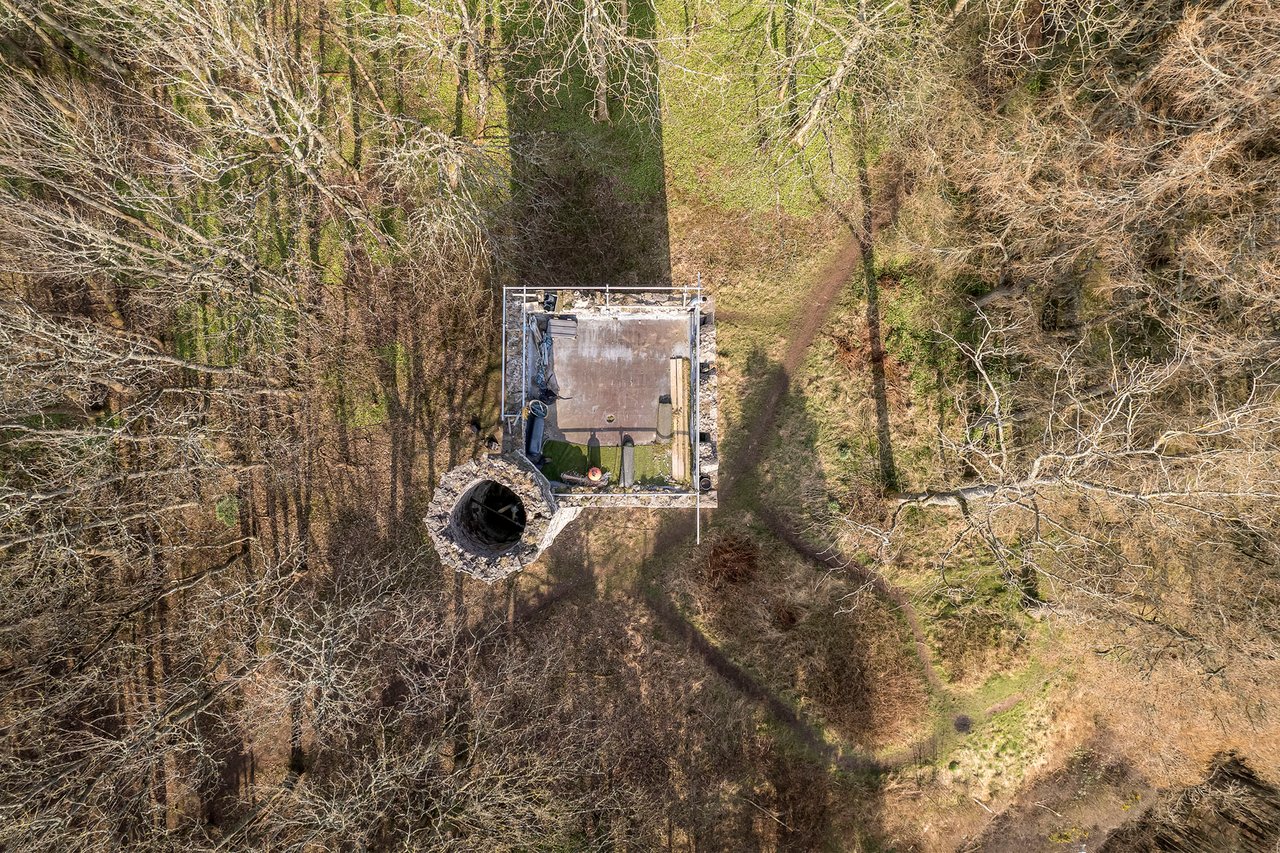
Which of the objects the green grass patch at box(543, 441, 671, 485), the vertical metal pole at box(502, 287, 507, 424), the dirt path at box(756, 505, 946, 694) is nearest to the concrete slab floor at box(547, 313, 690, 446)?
the green grass patch at box(543, 441, 671, 485)

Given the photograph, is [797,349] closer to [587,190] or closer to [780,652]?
[587,190]

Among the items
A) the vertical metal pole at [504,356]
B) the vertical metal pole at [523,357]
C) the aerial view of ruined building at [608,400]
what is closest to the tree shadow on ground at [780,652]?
the aerial view of ruined building at [608,400]

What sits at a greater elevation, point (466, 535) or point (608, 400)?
point (608, 400)

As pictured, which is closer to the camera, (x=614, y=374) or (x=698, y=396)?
(x=698, y=396)

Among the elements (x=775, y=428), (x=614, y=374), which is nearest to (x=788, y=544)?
(x=775, y=428)

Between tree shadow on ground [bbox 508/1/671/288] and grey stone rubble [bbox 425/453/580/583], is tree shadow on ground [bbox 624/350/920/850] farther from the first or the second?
grey stone rubble [bbox 425/453/580/583]

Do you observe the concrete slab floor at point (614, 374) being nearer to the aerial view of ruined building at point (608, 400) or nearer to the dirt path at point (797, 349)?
the aerial view of ruined building at point (608, 400)
